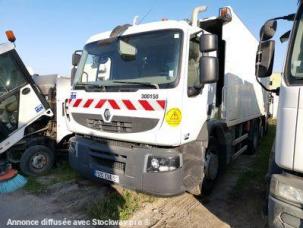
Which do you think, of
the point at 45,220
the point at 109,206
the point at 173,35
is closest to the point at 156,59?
the point at 173,35

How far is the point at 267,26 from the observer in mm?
3078

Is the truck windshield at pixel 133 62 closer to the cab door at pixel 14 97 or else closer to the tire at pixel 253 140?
the cab door at pixel 14 97

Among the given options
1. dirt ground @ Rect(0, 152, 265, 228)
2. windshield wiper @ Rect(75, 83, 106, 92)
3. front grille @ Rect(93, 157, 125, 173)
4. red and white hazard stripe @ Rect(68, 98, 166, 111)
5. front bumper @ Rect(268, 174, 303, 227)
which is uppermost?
windshield wiper @ Rect(75, 83, 106, 92)

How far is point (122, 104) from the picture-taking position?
4066mm

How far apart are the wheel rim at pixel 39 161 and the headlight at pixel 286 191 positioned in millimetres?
4627

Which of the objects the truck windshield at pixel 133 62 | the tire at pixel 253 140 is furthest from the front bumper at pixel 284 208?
the tire at pixel 253 140

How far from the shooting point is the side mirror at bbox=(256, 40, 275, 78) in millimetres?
3084

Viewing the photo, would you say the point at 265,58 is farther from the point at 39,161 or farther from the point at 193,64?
the point at 39,161

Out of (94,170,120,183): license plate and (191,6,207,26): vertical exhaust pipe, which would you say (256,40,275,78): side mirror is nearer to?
(191,6,207,26): vertical exhaust pipe

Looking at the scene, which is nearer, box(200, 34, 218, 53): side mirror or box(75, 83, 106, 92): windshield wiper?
box(200, 34, 218, 53): side mirror

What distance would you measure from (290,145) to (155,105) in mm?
1652

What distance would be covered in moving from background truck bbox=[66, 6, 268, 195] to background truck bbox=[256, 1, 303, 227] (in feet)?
3.23

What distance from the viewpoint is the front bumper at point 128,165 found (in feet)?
12.3

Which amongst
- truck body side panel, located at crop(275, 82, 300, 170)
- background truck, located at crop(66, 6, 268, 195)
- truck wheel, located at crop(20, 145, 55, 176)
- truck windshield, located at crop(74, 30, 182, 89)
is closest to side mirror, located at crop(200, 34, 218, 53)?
background truck, located at crop(66, 6, 268, 195)
